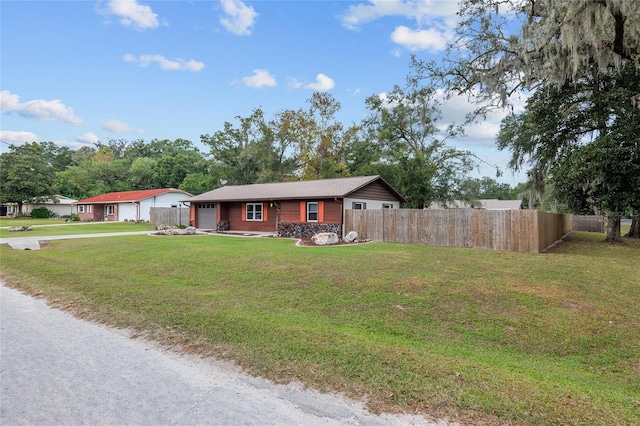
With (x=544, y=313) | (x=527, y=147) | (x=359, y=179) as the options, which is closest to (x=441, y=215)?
(x=359, y=179)

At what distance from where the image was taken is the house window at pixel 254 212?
21556mm

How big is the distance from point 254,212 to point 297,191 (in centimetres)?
361

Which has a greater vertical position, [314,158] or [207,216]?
[314,158]

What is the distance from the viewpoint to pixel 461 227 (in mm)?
13555

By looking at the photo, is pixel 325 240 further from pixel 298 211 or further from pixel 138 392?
pixel 138 392

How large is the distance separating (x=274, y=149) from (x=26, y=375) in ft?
112

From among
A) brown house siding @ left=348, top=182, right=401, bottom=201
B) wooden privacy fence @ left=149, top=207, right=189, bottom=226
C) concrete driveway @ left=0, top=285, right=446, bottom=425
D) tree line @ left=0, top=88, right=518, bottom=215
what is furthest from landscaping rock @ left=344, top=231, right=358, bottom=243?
wooden privacy fence @ left=149, top=207, right=189, bottom=226

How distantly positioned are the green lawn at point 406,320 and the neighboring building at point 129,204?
26383mm

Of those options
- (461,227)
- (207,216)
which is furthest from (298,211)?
(207,216)

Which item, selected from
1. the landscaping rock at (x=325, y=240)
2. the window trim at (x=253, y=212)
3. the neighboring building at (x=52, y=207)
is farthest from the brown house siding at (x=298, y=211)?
the neighboring building at (x=52, y=207)

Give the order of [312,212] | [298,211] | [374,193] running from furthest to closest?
1. [374,193]
2. [298,211]
3. [312,212]

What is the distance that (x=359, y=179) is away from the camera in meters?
19.6

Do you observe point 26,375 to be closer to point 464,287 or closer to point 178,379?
point 178,379

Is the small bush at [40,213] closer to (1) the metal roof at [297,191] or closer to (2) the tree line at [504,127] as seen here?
(2) the tree line at [504,127]
